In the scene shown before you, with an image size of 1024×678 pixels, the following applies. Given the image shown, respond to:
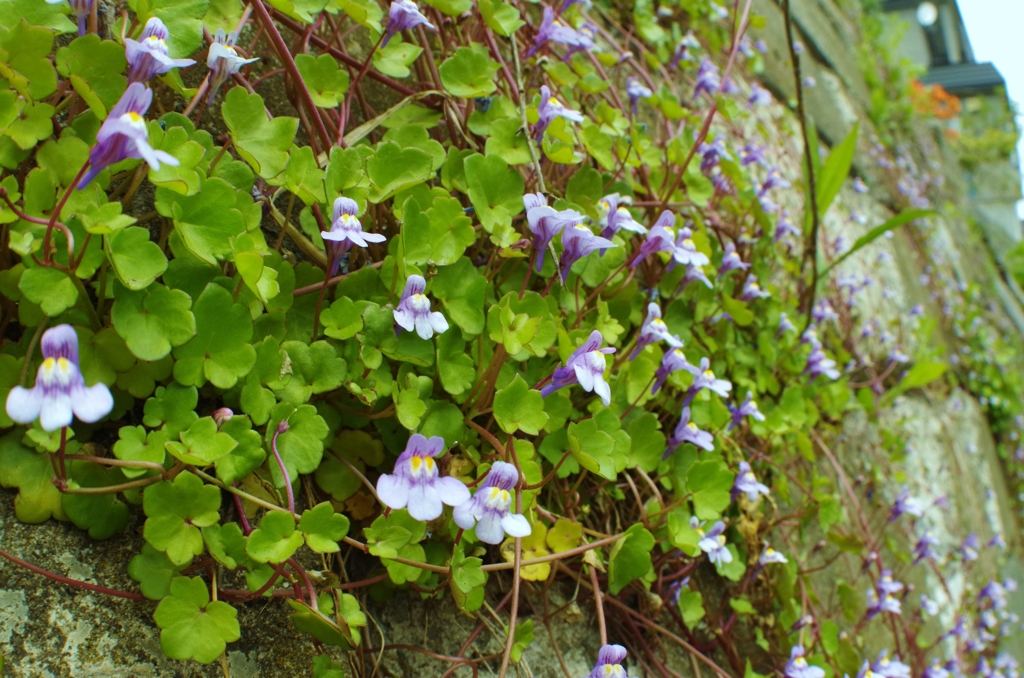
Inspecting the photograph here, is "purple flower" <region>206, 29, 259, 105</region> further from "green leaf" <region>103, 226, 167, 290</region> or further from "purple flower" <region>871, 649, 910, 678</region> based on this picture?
"purple flower" <region>871, 649, 910, 678</region>

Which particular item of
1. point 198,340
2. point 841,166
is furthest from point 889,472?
point 198,340

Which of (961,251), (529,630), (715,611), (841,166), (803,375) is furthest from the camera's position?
(961,251)

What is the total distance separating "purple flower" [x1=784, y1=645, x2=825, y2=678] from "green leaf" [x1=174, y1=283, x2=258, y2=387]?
1306 mm

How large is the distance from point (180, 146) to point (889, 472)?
2.80 meters

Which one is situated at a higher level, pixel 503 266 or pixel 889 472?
pixel 503 266

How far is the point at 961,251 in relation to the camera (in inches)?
251

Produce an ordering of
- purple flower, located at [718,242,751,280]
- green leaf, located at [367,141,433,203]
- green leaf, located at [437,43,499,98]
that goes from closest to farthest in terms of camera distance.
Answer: green leaf, located at [367,141,433,203] → green leaf, located at [437,43,499,98] → purple flower, located at [718,242,751,280]

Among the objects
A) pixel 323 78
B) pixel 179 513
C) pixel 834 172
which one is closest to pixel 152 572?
pixel 179 513

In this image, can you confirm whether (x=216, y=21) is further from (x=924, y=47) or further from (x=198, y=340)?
(x=924, y=47)

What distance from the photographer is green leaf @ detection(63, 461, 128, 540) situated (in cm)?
83

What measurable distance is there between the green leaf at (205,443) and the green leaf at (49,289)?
8.3 inches

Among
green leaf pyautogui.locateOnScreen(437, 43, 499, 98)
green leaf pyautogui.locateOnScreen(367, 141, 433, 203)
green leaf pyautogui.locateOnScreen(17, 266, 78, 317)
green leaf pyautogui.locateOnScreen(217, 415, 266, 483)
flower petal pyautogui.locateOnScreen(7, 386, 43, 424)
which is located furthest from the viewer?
green leaf pyautogui.locateOnScreen(437, 43, 499, 98)

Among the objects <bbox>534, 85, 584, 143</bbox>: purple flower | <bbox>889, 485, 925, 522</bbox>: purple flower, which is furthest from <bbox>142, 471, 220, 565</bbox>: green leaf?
<bbox>889, 485, 925, 522</bbox>: purple flower

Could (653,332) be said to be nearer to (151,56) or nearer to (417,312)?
(417,312)
